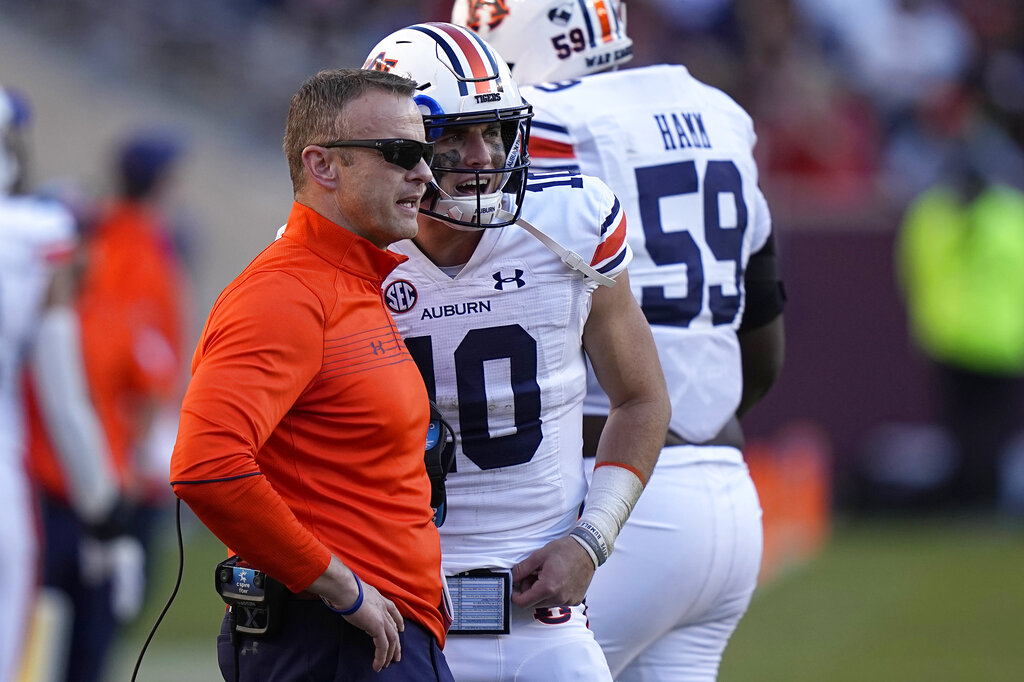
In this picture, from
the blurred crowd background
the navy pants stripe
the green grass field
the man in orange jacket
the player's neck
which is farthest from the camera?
the blurred crowd background

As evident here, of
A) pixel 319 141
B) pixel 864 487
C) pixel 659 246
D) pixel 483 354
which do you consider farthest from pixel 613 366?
pixel 864 487

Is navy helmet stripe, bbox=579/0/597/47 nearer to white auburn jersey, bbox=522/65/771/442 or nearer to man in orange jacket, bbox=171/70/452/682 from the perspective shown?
white auburn jersey, bbox=522/65/771/442

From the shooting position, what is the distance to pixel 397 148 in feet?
8.84

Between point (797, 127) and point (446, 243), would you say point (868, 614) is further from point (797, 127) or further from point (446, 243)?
point (446, 243)

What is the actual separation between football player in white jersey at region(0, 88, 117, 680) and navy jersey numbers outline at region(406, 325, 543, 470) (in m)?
2.18

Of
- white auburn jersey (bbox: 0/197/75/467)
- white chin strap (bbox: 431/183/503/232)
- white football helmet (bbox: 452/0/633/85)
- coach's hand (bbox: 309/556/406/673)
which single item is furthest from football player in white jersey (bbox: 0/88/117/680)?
coach's hand (bbox: 309/556/406/673)

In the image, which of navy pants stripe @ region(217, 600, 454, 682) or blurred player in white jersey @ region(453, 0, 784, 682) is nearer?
navy pants stripe @ region(217, 600, 454, 682)

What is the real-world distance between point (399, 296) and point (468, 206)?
23cm

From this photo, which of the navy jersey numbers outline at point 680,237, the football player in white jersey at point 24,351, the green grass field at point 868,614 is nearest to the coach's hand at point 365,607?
the navy jersey numbers outline at point 680,237

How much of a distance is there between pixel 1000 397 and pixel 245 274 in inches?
346

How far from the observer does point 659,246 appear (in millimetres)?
3572

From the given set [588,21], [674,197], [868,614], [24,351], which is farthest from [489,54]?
[868,614]

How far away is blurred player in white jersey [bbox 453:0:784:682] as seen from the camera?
3.52m

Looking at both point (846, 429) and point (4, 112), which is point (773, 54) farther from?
point (4, 112)
